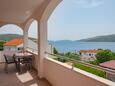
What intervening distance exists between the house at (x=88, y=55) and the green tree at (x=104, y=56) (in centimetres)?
8

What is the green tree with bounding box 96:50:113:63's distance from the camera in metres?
1.82

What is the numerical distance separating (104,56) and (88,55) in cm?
33

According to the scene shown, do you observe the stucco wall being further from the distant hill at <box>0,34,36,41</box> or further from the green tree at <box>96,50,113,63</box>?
the distant hill at <box>0,34,36,41</box>

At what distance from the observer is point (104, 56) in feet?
6.20

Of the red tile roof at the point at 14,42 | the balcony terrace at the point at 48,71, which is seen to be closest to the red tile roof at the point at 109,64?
the balcony terrace at the point at 48,71

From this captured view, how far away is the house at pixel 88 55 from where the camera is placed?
2.05 metres

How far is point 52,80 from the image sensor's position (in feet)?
11.5

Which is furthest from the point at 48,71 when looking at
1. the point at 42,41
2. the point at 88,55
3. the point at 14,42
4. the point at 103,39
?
the point at 14,42

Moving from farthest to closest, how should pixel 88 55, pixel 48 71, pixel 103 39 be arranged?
pixel 48 71 < pixel 88 55 < pixel 103 39

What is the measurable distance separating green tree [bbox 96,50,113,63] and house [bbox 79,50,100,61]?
0.27 ft

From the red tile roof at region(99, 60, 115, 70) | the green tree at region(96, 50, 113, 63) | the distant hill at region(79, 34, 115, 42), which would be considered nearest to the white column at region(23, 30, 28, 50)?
the distant hill at region(79, 34, 115, 42)

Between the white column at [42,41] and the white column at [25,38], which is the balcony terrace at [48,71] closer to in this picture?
the white column at [42,41]

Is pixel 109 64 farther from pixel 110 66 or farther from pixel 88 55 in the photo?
pixel 88 55

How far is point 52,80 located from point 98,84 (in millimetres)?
1948
